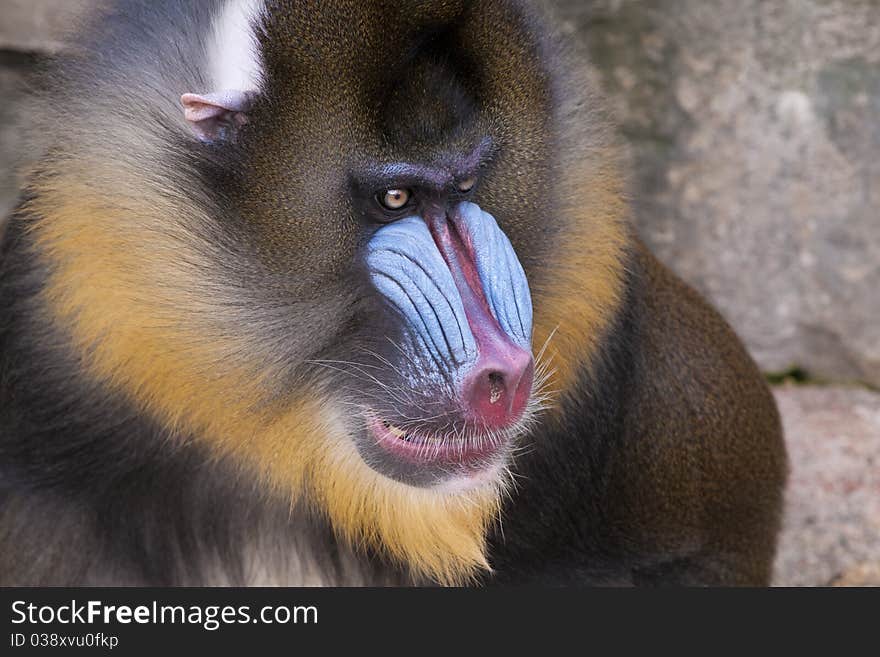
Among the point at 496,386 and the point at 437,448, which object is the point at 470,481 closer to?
the point at 437,448

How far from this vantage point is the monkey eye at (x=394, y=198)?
7.34ft

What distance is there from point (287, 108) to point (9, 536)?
1205mm

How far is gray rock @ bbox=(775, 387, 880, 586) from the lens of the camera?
3689 millimetres

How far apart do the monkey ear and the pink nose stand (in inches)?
23.5

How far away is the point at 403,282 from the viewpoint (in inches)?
86.3

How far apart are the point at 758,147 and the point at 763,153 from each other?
0.08ft

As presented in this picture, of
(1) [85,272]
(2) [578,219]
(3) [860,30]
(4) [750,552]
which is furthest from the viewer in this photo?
(3) [860,30]

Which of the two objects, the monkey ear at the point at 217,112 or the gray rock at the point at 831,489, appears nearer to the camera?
the monkey ear at the point at 217,112

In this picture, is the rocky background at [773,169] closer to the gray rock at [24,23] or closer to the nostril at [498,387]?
the gray rock at [24,23]

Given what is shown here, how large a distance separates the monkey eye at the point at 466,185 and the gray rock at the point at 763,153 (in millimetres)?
2085

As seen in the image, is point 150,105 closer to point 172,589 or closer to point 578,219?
point 578,219

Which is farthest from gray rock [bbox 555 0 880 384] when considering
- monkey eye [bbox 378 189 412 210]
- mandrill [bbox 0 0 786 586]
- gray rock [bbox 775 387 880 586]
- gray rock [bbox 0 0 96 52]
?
monkey eye [bbox 378 189 412 210]

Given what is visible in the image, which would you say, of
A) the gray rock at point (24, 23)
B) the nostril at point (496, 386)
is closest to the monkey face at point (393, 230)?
the nostril at point (496, 386)

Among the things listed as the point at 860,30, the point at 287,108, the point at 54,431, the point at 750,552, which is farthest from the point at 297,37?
the point at 860,30
